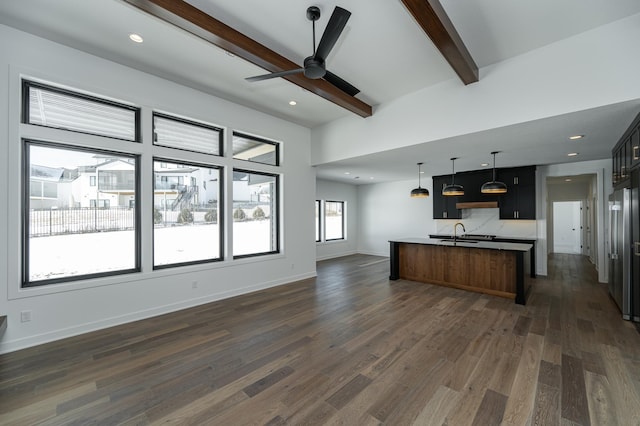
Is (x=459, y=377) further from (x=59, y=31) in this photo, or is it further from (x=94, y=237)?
(x=59, y=31)

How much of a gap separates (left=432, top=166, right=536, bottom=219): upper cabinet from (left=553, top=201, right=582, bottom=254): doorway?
5687mm

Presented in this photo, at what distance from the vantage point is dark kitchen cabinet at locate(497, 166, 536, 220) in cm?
646

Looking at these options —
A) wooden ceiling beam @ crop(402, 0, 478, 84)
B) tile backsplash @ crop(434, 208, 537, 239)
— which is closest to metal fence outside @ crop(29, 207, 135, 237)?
wooden ceiling beam @ crop(402, 0, 478, 84)

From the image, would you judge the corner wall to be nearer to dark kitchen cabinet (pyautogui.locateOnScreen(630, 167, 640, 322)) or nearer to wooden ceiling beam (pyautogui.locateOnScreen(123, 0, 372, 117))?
dark kitchen cabinet (pyautogui.locateOnScreen(630, 167, 640, 322))

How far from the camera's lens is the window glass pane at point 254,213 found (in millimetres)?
5129

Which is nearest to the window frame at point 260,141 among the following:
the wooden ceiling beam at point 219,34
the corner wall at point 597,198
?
the wooden ceiling beam at point 219,34

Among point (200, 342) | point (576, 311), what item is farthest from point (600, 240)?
point (200, 342)

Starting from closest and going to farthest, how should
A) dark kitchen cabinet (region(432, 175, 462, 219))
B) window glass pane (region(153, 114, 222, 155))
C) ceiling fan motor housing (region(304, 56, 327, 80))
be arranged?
1. ceiling fan motor housing (region(304, 56, 327, 80))
2. window glass pane (region(153, 114, 222, 155))
3. dark kitchen cabinet (region(432, 175, 462, 219))

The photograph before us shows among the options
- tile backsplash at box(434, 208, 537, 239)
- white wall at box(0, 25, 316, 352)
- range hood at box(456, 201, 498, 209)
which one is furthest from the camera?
range hood at box(456, 201, 498, 209)

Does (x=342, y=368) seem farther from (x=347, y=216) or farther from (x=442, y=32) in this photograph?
(x=347, y=216)

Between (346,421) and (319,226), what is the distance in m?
7.26

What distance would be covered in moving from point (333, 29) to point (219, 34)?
1.33 meters

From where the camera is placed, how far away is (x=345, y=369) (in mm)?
2541

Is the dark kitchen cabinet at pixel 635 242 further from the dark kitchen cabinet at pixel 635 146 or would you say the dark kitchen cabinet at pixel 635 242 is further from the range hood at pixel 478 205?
the range hood at pixel 478 205
